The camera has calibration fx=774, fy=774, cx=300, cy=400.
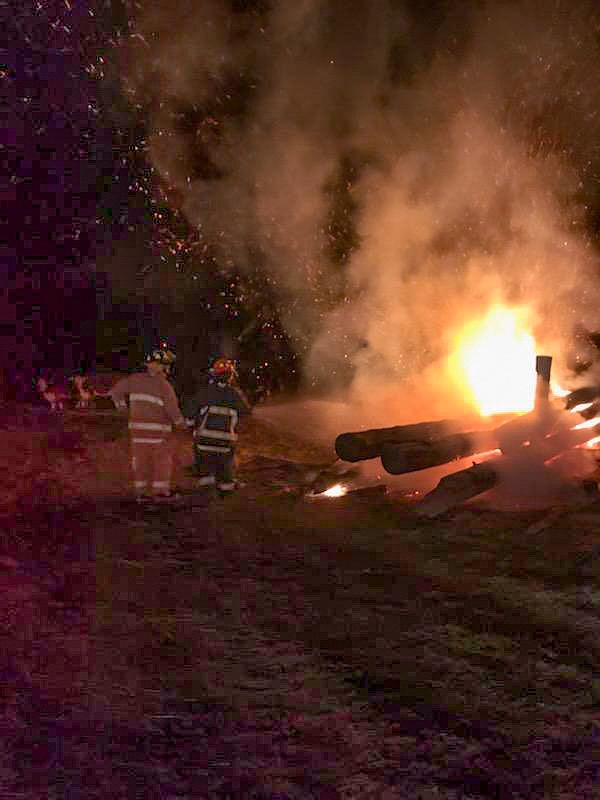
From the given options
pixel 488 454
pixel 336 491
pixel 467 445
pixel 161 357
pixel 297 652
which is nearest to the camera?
pixel 297 652

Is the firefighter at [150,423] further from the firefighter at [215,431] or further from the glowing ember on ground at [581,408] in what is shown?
the glowing ember on ground at [581,408]

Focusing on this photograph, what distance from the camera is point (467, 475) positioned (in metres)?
7.48

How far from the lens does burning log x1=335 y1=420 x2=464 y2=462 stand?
26.4ft

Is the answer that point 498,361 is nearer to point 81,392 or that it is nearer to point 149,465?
point 149,465

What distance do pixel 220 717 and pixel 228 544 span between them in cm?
274

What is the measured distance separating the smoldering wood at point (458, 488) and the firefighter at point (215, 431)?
6.50ft

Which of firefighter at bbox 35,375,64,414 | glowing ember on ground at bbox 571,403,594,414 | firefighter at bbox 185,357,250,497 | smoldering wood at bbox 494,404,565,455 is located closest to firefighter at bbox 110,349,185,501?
firefighter at bbox 185,357,250,497

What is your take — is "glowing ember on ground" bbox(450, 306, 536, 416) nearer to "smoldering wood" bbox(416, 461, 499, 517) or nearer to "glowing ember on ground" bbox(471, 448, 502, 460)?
"glowing ember on ground" bbox(471, 448, 502, 460)

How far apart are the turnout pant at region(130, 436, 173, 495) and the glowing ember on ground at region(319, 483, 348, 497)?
5.42 feet

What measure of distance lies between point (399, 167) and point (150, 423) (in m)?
7.59

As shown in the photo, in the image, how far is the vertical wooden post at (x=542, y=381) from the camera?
8.96 m

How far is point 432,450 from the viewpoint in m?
8.04

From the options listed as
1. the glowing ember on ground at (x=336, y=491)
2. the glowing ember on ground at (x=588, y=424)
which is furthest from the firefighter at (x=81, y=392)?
the glowing ember on ground at (x=588, y=424)

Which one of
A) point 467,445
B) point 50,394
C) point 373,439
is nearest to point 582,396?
point 467,445
